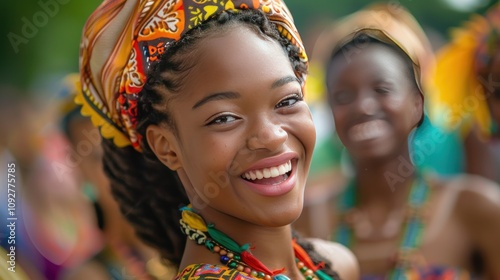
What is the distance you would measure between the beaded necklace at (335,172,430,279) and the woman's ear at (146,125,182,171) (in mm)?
1942

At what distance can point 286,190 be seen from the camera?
1.93m

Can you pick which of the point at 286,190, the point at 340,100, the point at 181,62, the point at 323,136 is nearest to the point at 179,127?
the point at 181,62

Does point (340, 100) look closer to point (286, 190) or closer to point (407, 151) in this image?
point (407, 151)

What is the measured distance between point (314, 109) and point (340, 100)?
0.98 m

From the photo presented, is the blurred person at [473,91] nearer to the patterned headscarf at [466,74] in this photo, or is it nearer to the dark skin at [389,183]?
the patterned headscarf at [466,74]

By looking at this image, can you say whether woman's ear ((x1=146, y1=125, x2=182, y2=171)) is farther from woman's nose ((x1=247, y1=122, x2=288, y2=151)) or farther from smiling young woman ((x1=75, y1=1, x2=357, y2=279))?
woman's nose ((x1=247, y1=122, x2=288, y2=151))

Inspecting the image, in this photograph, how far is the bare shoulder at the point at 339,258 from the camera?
2.35m

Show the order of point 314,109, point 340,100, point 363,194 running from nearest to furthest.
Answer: point 340,100 → point 363,194 → point 314,109

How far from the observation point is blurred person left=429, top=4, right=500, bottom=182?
4727 millimetres

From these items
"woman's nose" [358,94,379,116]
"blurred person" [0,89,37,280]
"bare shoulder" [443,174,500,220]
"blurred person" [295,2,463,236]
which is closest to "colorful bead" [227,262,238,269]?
"blurred person" [0,89,37,280]

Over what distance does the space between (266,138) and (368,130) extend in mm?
1759

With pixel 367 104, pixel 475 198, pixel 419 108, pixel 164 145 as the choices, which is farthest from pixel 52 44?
pixel 164 145

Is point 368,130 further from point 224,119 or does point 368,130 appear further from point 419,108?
point 224,119

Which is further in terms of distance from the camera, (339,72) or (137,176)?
(339,72)
